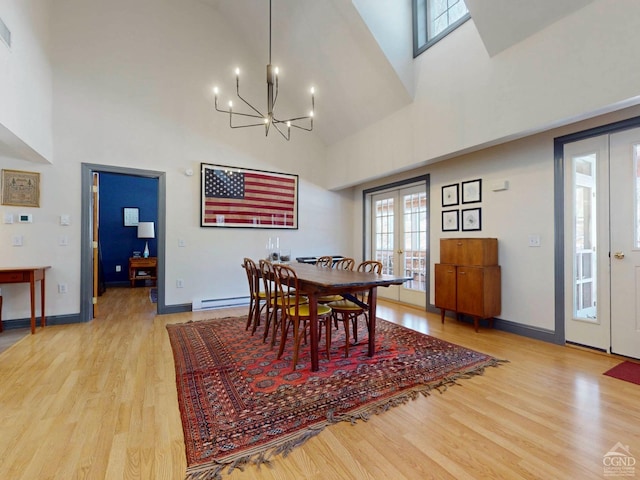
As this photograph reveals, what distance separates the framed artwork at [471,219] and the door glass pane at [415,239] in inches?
29.2

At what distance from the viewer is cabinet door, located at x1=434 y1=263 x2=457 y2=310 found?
390 centimetres

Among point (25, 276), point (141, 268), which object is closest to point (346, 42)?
point (25, 276)

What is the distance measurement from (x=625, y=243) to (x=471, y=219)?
156 centimetres

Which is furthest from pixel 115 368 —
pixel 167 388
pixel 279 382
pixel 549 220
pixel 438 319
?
Result: pixel 549 220

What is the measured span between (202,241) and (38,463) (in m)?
3.64

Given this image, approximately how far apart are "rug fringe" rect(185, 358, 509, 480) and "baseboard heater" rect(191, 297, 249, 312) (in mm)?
3499

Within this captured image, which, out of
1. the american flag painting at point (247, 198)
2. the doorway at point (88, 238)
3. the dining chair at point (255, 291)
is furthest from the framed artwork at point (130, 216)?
the dining chair at point (255, 291)

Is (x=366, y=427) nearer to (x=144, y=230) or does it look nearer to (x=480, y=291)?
(x=480, y=291)

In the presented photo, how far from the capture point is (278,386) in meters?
2.25

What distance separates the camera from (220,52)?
5039 millimetres

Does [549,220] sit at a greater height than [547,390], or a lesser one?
greater

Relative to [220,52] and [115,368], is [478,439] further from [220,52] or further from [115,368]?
[220,52]

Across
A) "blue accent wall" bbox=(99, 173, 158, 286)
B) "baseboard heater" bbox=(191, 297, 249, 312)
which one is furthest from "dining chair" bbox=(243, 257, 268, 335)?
"blue accent wall" bbox=(99, 173, 158, 286)

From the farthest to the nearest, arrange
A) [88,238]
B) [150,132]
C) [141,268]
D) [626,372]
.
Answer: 1. [141,268]
2. [150,132]
3. [88,238]
4. [626,372]
